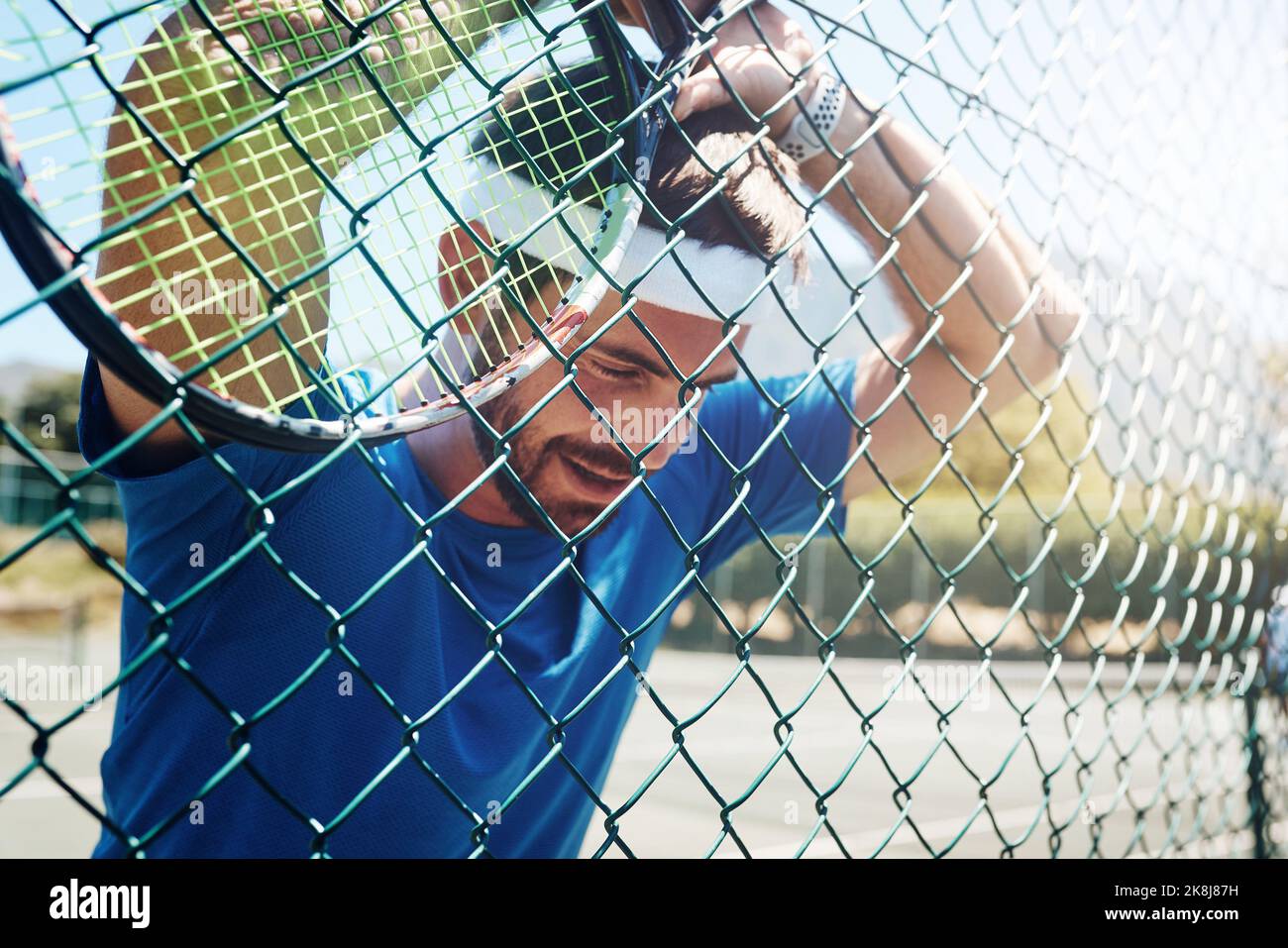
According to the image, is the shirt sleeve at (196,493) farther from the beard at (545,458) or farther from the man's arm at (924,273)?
the man's arm at (924,273)

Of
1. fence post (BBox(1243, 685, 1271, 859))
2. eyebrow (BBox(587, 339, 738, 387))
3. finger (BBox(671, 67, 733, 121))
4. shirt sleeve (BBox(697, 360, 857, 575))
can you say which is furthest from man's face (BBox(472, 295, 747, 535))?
fence post (BBox(1243, 685, 1271, 859))

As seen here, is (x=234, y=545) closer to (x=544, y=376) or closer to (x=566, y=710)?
(x=544, y=376)

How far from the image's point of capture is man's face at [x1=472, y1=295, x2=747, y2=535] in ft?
5.29

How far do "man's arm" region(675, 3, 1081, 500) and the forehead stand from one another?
30 centimetres

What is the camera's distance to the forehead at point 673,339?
1.61m

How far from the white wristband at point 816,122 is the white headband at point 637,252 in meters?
0.22

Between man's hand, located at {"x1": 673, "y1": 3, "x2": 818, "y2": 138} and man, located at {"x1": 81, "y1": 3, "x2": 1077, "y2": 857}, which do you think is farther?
man's hand, located at {"x1": 673, "y1": 3, "x2": 818, "y2": 138}

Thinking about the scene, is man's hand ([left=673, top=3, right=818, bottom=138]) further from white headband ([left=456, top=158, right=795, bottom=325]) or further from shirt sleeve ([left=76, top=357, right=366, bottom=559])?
shirt sleeve ([left=76, top=357, right=366, bottom=559])

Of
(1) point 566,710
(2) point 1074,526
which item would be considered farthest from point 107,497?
(1) point 566,710

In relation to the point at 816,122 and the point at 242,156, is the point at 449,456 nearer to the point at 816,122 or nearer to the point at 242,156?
the point at 242,156

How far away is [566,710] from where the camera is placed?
179 centimetres
